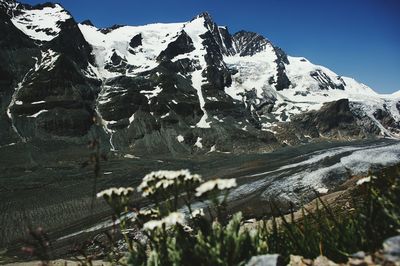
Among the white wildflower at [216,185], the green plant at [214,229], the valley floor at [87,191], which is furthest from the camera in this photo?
the valley floor at [87,191]

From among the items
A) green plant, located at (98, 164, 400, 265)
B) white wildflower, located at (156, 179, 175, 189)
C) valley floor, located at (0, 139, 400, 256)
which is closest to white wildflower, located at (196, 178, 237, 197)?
green plant, located at (98, 164, 400, 265)

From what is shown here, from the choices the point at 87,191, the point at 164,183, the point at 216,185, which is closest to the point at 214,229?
the point at 164,183

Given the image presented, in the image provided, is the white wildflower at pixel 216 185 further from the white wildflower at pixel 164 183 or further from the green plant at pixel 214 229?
the white wildflower at pixel 164 183

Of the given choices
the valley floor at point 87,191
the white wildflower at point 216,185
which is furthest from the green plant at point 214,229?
the valley floor at point 87,191

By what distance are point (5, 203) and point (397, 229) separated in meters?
119

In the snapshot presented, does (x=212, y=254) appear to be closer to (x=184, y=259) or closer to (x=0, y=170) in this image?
(x=184, y=259)

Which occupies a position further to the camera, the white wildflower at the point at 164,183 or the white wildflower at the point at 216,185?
the white wildflower at the point at 164,183

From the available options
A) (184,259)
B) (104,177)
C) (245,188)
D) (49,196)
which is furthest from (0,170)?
(184,259)

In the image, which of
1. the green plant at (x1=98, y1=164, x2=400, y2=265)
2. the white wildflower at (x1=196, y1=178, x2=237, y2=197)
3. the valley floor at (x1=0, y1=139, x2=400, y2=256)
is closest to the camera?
the white wildflower at (x1=196, y1=178, x2=237, y2=197)

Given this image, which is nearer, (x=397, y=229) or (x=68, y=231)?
(x=397, y=229)

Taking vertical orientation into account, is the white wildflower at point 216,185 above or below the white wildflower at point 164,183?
below

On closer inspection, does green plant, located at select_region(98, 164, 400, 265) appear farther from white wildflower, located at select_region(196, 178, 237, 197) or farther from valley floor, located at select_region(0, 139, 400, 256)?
valley floor, located at select_region(0, 139, 400, 256)

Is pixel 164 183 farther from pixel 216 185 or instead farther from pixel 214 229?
pixel 214 229

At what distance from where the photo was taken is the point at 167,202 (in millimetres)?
7375
